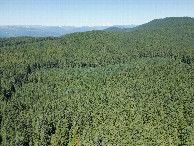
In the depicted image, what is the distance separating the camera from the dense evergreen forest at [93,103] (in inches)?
1612

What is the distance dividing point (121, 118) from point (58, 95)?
123 ft

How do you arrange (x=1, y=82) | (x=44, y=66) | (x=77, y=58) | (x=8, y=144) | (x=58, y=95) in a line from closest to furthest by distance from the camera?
(x=8, y=144) → (x=58, y=95) → (x=1, y=82) → (x=44, y=66) → (x=77, y=58)

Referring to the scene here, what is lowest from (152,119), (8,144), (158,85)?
(8,144)

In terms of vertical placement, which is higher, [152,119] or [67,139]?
[152,119]

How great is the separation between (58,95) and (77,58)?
63789 millimetres

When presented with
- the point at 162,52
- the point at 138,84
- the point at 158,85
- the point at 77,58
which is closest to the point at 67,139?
the point at 138,84

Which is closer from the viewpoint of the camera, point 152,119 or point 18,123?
point 152,119

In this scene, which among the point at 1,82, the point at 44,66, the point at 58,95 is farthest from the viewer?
the point at 44,66

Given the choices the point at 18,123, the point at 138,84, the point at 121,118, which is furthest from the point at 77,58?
the point at 121,118

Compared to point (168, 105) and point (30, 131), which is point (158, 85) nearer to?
point (168, 105)

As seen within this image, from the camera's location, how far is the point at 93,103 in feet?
200

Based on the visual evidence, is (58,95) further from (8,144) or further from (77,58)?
A: (77,58)

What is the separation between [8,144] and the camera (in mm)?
44594

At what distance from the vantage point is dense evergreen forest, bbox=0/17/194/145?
134ft
